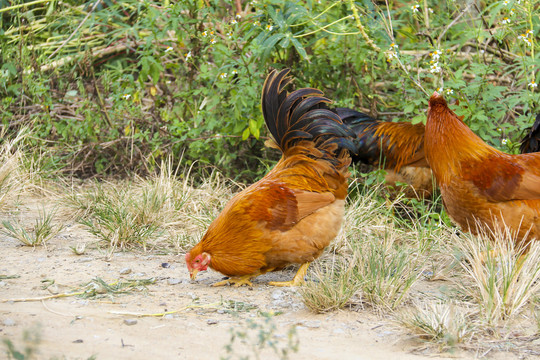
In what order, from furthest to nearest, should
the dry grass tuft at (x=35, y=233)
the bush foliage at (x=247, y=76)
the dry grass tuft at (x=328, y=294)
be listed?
the bush foliage at (x=247, y=76)
the dry grass tuft at (x=35, y=233)
the dry grass tuft at (x=328, y=294)

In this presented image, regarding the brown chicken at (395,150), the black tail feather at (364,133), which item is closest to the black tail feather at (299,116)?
the brown chicken at (395,150)

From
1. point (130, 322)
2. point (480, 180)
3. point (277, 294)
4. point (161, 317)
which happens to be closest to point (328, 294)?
point (277, 294)

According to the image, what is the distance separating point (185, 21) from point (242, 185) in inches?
72.1

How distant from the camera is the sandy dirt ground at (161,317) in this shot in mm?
3072

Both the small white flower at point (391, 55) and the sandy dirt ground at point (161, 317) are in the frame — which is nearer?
the sandy dirt ground at point (161, 317)

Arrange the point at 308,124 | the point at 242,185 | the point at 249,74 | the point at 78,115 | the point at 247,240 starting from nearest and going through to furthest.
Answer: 1. the point at 247,240
2. the point at 308,124
3. the point at 249,74
4. the point at 242,185
5. the point at 78,115

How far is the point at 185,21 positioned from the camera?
6312 millimetres

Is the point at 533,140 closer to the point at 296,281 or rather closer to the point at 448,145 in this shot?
the point at 448,145

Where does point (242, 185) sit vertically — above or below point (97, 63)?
below

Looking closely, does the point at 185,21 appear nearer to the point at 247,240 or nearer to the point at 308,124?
the point at 308,124

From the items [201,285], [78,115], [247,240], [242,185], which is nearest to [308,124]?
[247,240]

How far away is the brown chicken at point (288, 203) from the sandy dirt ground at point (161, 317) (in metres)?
0.24

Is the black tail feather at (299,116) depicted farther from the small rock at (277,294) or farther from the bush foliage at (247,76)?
the small rock at (277,294)

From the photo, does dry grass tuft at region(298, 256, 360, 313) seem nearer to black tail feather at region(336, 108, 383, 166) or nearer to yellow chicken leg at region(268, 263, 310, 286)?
yellow chicken leg at region(268, 263, 310, 286)
